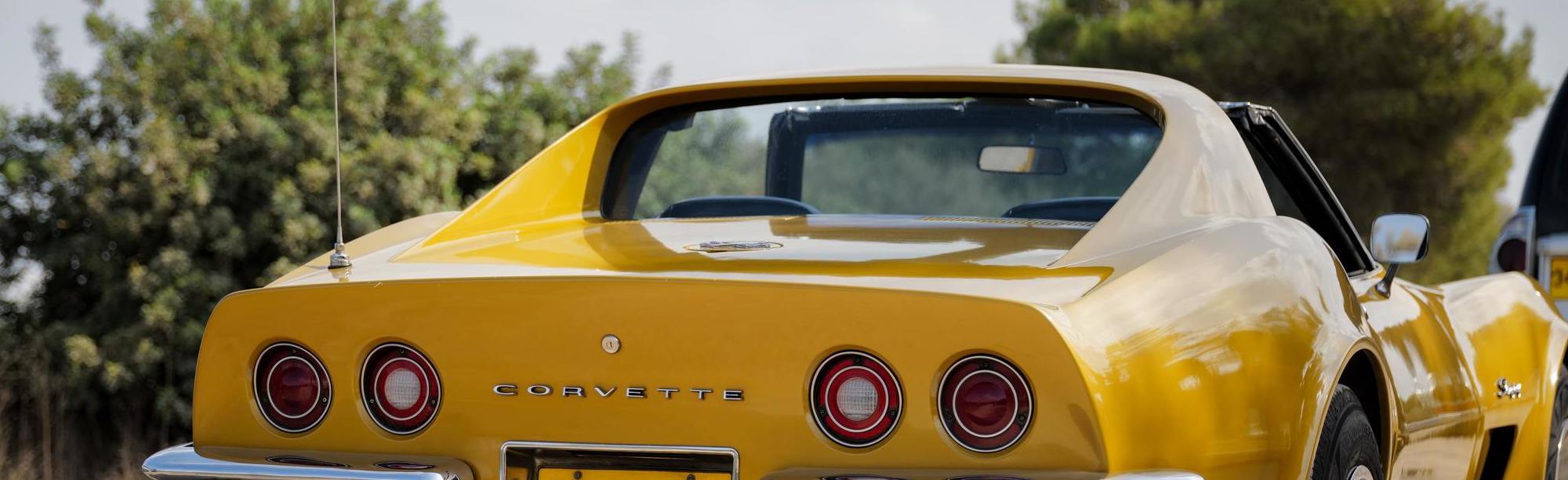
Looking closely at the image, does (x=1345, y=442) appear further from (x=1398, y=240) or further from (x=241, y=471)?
(x=241, y=471)

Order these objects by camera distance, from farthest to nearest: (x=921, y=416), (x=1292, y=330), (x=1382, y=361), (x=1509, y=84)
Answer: (x=1509, y=84) → (x=1382, y=361) → (x=1292, y=330) → (x=921, y=416)

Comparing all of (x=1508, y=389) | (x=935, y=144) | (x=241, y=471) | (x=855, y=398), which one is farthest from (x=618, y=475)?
(x=1508, y=389)

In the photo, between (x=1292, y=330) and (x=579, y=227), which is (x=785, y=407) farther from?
(x=579, y=227)

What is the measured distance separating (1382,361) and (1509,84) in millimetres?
23057

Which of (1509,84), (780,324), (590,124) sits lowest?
(780,324)

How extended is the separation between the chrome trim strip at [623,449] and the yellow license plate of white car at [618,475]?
1.3 inches

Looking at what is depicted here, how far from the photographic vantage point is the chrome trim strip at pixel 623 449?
8.63 ft

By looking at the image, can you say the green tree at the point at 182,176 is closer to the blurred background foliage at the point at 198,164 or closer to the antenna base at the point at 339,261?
the blurred background foliage at the point at 198,164

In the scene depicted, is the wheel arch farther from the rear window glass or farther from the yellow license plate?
the yellow license plate

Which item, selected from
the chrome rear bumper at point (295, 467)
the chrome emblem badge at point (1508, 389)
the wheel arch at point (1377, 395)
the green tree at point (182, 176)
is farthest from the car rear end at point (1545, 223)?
the green tree at point (182, 176)

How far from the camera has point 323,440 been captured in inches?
112

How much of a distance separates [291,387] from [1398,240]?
8.84 feet

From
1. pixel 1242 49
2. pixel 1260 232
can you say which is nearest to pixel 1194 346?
pixel 1260 232

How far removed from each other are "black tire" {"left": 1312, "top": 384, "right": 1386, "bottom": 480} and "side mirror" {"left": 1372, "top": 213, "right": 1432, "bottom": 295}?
0.87 meters
